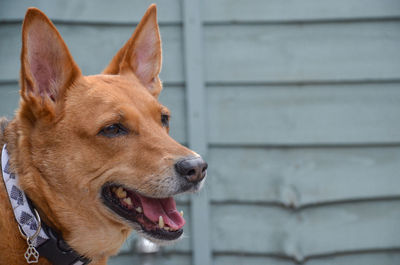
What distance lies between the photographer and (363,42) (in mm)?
3439

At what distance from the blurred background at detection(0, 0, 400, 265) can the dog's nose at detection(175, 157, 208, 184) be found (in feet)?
4.75

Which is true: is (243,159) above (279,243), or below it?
above

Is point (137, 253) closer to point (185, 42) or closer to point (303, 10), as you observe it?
point (185, 42)

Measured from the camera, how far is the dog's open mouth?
→ 196 cm

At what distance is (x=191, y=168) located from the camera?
76.0 inches

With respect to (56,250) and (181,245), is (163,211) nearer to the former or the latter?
(56,250)

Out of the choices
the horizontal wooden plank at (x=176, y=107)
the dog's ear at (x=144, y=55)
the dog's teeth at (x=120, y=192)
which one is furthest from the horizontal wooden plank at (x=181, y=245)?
the dog's teeth at (x=120, y=192)

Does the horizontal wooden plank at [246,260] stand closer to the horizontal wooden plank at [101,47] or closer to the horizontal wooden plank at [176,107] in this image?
the horizontal wooden plank at [176,107]

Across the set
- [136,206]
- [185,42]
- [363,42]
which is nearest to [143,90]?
[136,206]

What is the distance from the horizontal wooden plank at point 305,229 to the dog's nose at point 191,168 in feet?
5.11

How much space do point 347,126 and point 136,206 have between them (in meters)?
2.05

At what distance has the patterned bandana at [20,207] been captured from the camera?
1.83 metres

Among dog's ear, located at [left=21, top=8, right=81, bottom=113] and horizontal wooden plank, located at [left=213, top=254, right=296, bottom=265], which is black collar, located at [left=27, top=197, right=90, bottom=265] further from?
horizontal wooden plank, located at [left=213, top=254, right=296, bottom=265]

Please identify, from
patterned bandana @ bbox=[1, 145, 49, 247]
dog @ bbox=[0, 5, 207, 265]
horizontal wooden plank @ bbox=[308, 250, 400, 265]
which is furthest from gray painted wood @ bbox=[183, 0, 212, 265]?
patterned bandana @ bbox=[1, 145, 49, 247]
